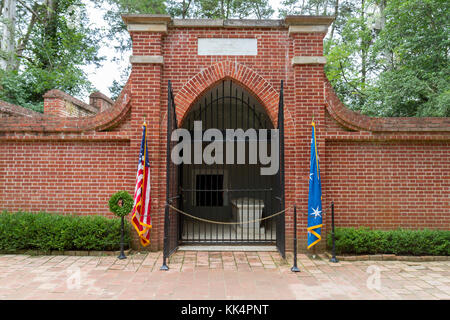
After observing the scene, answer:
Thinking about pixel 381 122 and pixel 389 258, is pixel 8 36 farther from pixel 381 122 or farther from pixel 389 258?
pixel 389 258

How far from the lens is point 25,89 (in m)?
12.7

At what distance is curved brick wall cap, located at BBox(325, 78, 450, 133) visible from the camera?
6539mm

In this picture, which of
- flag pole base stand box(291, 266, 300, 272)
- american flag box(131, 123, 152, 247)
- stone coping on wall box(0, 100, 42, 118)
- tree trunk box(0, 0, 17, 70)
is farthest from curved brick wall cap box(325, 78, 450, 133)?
tree trunk box(0, 0, 17, 70)

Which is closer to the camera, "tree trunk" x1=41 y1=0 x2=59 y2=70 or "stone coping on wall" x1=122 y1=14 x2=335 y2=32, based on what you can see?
"stone coping on wall" x1=122 y1=14 x2=335 y2=32

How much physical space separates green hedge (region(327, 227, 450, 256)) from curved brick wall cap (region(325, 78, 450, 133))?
2.14 m

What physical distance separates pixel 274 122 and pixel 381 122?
2256mm

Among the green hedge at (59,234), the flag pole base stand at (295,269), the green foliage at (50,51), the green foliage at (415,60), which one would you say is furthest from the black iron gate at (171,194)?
the green foliage at (50,51)

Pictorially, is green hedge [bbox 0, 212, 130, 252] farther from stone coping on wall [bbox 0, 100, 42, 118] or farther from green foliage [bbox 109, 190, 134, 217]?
stone coping on wall [bbox 0, 100, 42, 118]

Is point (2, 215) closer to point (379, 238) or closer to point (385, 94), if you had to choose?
point (379, 238)

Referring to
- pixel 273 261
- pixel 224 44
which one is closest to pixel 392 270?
pixel 273 261

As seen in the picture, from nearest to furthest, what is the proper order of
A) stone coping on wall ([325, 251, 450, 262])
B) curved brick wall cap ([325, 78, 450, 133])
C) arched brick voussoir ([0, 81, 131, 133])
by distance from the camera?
stone coping on wall ([325, 251, 450, 262]) → curved brick wall cap ([325, 78, 450, 133]) → arched brick voussoir ([0, 81, 131, 133])

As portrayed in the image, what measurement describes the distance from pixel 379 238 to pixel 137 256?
15.7ft

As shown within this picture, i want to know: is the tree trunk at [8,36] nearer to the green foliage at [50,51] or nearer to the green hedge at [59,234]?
the green foliage at [50,51]

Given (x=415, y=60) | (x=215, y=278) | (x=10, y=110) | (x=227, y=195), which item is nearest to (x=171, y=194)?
(x=215, y=278)
